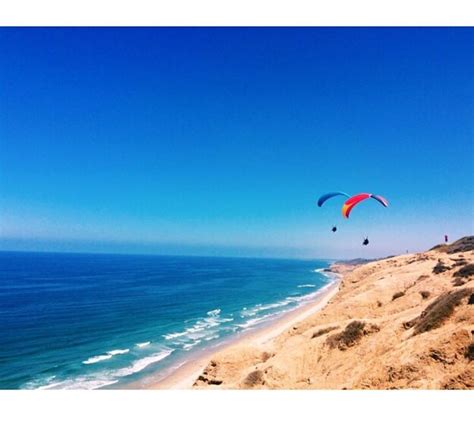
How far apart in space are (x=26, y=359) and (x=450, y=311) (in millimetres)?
35698

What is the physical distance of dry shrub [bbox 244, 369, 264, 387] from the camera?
62.2 ft

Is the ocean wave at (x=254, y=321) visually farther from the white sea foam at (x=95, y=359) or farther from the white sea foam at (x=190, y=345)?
the white sea foam at (x=95, y=359)

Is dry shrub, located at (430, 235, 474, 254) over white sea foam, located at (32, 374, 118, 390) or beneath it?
over

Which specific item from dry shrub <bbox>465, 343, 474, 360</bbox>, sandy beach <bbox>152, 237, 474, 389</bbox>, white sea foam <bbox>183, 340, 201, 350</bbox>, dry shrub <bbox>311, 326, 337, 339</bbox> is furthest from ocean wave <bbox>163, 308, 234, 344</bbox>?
dry shrub <bbox>465, 343, 474, 360</bbox>

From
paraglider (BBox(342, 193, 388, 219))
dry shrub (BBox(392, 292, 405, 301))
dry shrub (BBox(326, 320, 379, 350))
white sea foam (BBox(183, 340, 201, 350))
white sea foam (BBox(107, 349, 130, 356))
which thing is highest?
paraglider (BBox(342, 193, 388, 219))

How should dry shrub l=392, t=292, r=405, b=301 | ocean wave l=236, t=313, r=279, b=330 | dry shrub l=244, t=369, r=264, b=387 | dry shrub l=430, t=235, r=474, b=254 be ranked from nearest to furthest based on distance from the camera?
dry shrub l=244, t=369, r=264, b=387 < dry shrub l=392, t=292, r=405, b=301 < ocean wave l=236, t=313, r=279, b=330 < dry shrub l=430, t=235, r=474, b=254

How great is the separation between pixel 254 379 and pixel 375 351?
21.4ft

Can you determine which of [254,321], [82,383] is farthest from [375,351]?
[254,321]

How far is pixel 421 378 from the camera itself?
12898 mm

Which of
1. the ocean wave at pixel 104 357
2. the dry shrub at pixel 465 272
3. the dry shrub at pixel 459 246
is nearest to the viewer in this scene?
the dry shrub at pixel 465 272

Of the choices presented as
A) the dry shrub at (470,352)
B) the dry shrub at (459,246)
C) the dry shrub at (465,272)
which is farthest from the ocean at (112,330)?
the dry shrub at (459,246)

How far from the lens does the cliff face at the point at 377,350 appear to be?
13234 millimetres

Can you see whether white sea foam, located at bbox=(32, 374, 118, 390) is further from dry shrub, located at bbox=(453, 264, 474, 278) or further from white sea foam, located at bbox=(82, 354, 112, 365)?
dry shrub, located at bbox=(453, 264, 474, 278)
